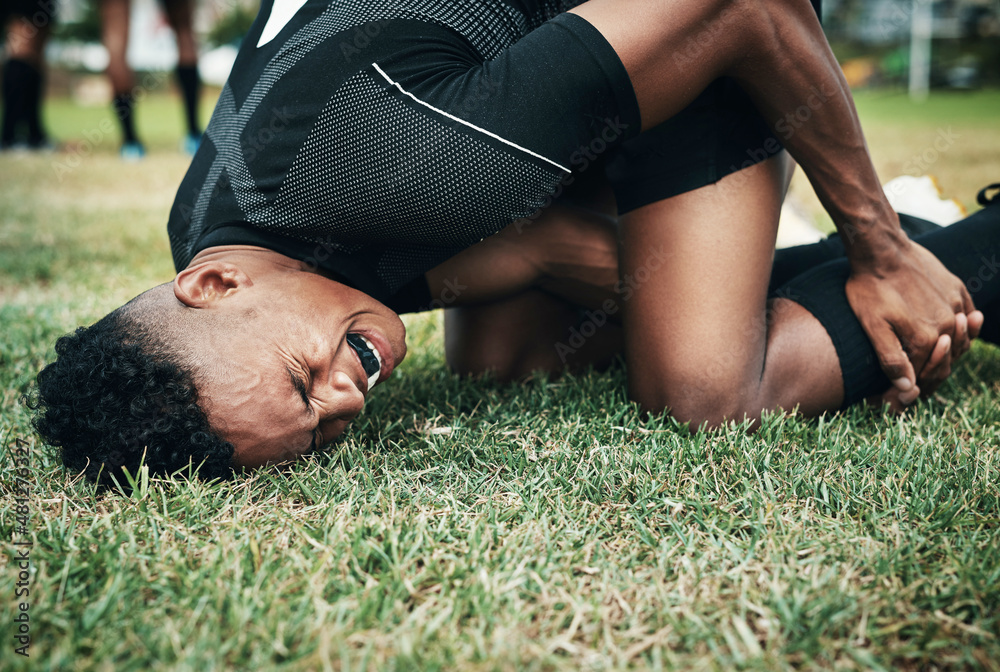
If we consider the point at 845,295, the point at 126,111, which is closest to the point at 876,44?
the point at 126,111

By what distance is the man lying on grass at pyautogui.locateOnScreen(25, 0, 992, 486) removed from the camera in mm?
1479

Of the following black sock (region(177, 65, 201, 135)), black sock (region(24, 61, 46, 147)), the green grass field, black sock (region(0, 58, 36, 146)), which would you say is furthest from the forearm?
black sock (region(24, 61, 46, 147))

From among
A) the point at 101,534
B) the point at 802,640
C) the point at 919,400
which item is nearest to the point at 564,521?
the point at 802,640

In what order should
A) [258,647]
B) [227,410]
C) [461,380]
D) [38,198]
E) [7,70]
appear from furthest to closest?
[7,70]
[38,198]
[461,380]
[227,410]
[258,647]

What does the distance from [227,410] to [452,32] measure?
3.04 feet

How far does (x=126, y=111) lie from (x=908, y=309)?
7789 mm

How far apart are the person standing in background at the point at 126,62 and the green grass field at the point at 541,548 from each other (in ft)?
20.8

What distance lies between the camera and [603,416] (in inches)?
73.8

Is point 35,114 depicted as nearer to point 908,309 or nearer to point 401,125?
point 401,125

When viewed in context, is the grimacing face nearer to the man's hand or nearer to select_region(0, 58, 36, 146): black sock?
the man's hand

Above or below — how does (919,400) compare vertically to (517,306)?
below

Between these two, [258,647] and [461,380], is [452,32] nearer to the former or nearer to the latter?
[461,380]

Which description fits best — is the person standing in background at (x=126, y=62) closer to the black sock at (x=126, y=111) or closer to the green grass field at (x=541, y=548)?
the black sock at (x=126, y=111)

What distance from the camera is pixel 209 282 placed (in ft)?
5.13
